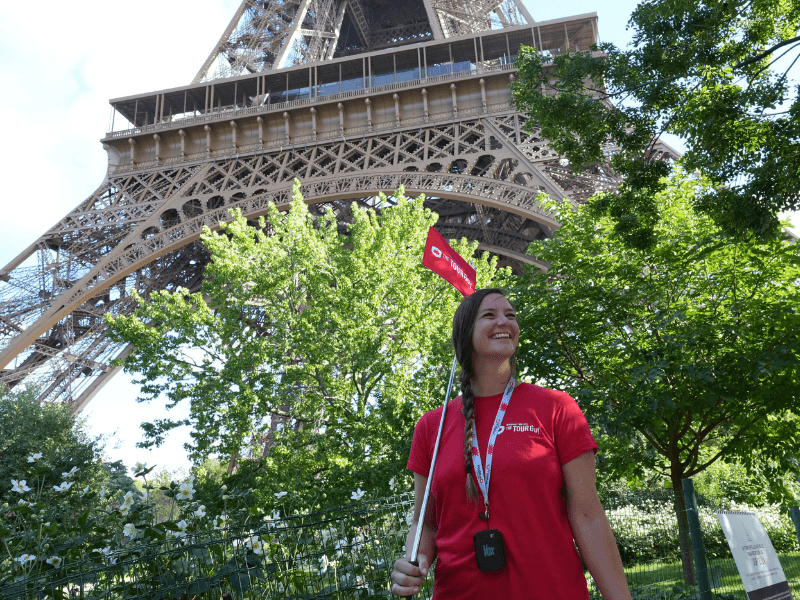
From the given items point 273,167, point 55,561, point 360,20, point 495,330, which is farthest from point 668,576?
point 360,20

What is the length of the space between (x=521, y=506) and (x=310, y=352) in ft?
39.3

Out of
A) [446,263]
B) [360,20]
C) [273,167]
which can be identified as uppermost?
[360,20]

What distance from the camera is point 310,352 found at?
13.7 metres

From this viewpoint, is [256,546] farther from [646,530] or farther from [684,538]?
[684,538]

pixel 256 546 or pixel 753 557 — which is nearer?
pixel 256 546

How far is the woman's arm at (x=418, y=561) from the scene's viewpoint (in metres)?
1.89

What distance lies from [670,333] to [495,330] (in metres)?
5.98

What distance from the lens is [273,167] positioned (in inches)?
936

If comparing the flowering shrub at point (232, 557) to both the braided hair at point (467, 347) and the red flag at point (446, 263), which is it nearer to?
the braided hair at point (467, 347)

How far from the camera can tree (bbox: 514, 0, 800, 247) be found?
21.1 feet

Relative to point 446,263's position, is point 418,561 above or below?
below

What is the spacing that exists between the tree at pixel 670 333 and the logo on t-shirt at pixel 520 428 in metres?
4.96

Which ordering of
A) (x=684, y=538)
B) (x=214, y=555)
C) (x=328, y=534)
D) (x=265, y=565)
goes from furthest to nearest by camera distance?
1. (x=684, y=538)
2. (x=328, y=534)
3. (x=214, y=555)
4. (x=265, y=565)

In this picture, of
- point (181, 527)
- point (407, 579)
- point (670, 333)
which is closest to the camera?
point (407, 579)
